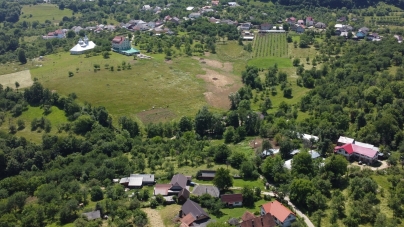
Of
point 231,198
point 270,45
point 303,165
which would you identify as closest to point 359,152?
point 303,165

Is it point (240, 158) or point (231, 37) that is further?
point (231, 37)

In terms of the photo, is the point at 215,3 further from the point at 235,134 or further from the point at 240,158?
the point at 240,158

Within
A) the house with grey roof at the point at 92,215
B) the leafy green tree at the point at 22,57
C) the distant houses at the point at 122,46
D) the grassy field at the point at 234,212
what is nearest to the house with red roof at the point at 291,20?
the distant houses at the point at 122,46

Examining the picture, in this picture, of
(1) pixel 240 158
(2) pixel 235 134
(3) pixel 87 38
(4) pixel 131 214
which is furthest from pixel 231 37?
(4) pixel 131 214

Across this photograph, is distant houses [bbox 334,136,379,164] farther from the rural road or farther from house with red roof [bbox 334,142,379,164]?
the rural road

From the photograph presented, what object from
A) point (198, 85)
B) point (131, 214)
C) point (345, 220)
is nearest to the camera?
point (345, 220)

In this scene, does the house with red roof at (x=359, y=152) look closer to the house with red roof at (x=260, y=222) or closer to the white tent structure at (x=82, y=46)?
the house with red roof at (x=260, y=222)
